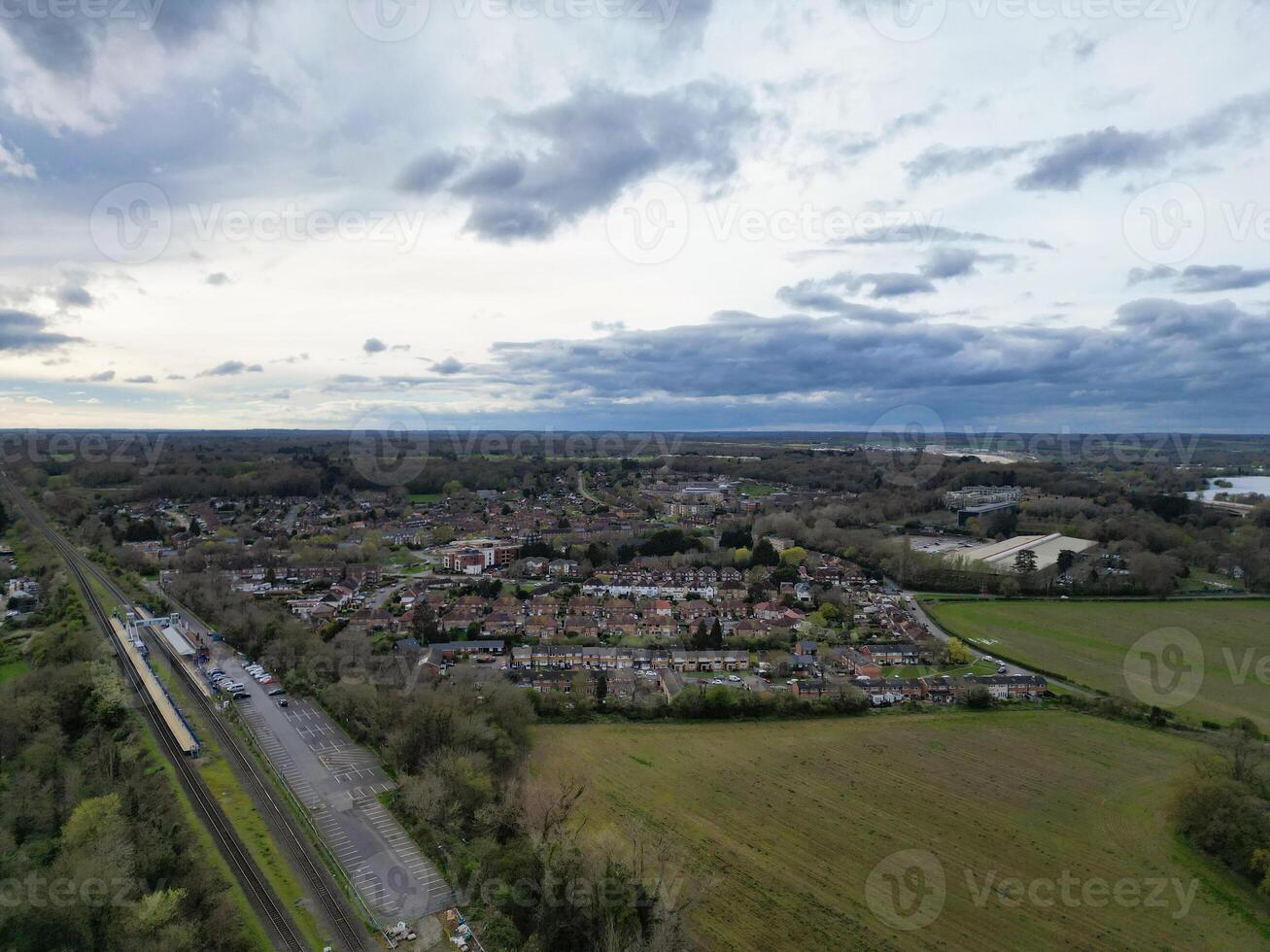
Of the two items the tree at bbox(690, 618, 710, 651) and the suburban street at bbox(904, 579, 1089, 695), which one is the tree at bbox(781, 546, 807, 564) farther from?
the tree at bbox(690, 618, 710, 651)

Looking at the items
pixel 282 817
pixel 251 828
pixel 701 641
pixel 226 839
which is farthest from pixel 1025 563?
pixel 226 839

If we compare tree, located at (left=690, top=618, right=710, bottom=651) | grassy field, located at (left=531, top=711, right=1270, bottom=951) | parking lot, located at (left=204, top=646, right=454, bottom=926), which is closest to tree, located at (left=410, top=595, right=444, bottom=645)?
parking lot, located at (left=204, top=646, right=454, bottom=926)

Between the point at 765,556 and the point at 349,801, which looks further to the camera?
the point at 765,556

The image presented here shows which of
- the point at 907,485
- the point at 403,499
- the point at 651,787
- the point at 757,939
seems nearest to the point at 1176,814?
the point at 757,939

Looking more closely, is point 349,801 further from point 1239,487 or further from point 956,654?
point 1239,487

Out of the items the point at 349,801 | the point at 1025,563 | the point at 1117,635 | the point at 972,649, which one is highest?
the point at 1025,563

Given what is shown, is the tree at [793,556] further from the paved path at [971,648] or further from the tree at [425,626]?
the tree at [425,626]

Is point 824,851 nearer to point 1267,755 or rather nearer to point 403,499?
point 1267,755
